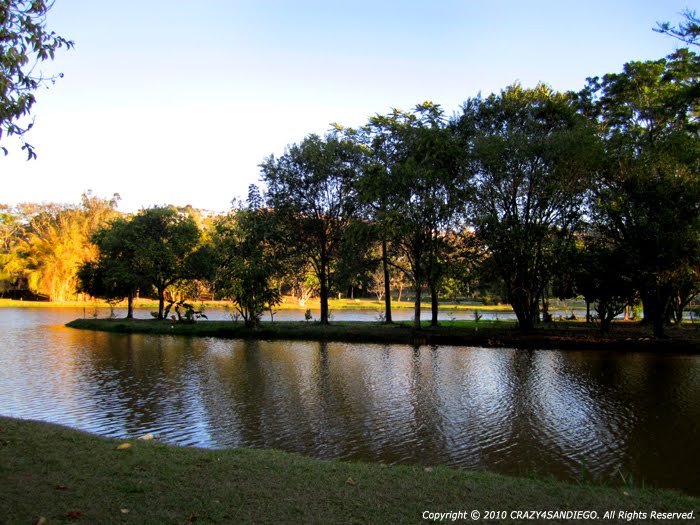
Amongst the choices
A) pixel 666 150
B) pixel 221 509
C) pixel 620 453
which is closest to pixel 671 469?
pixel 620 453

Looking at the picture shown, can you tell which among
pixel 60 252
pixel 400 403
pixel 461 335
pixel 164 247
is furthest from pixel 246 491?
pixel 60 252

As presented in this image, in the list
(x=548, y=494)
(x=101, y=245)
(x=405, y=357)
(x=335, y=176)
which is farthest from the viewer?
(x=101, y=245)

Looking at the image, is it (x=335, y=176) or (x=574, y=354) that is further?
(x=335, y=176)

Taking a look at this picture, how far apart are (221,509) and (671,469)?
7251 mm

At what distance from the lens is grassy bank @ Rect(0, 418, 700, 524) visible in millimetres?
5100

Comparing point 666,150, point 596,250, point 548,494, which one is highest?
point 666,150

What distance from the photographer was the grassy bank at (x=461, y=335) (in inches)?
961

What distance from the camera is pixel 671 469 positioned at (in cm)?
846

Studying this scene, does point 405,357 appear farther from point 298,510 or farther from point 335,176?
point 298,510

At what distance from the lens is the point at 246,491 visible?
576 cm

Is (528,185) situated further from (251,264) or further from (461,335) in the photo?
(251,264)

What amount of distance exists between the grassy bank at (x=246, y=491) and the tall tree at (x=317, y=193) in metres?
26.0

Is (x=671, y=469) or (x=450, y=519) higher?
(x=450, y=519)

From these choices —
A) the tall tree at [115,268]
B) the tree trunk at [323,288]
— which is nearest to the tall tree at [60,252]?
the tall tree at [115,268]
